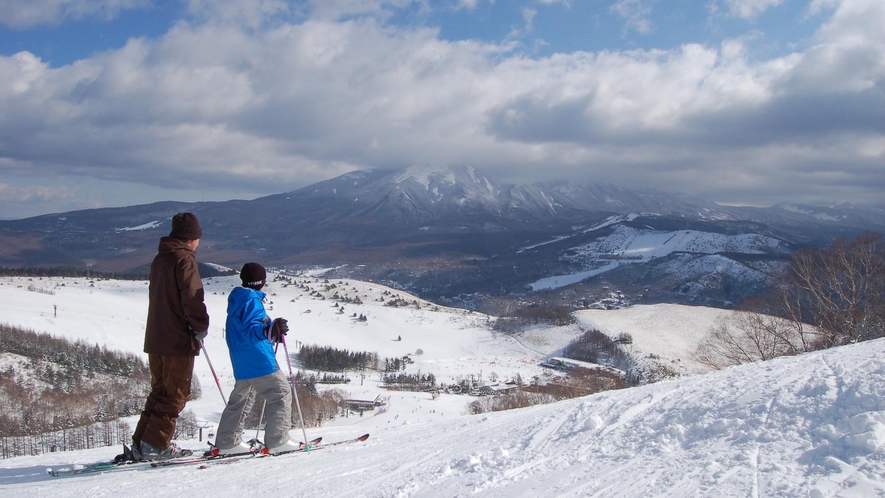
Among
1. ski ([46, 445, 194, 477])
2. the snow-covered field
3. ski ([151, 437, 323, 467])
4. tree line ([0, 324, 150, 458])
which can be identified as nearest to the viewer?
the snow-covered field

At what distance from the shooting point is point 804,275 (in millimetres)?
20406

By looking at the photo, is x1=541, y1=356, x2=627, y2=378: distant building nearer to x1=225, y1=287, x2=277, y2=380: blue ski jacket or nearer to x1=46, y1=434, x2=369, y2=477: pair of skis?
x1=46, y1=434, x2=369, y2=477: pair of skis

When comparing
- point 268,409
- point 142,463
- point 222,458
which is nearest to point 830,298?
point 268,409

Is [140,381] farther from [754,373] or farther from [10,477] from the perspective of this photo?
[754,373]

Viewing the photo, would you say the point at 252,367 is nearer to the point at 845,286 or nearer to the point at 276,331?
the point at 276,331

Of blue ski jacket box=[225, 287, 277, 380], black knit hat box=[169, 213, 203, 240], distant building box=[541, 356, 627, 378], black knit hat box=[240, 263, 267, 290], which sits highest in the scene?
black knit hat box=[169, 213, 203, 240]

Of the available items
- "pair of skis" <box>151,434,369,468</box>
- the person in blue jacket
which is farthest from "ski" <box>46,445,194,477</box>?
the person in blue jacket

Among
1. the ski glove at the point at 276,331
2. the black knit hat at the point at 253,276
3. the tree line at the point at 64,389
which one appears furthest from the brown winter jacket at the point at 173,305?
the tree line at the point at 64,389

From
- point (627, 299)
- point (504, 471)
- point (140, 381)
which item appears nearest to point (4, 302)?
point (140, 381)

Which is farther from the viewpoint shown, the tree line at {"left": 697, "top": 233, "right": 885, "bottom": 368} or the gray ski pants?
the tree line at {"left": 697, "top": 233, "right": 885, "bottom": 368}

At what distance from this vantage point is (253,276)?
6.18m

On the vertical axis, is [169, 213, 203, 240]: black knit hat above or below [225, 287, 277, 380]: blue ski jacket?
above

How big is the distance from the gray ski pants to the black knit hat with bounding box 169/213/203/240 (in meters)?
1.75

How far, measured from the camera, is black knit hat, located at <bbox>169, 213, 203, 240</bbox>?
6.02 metres
